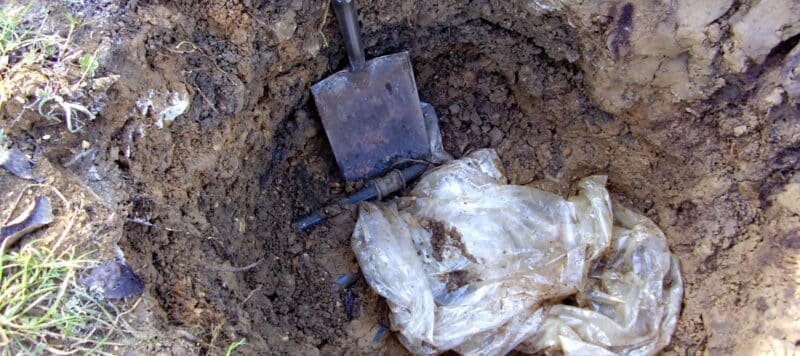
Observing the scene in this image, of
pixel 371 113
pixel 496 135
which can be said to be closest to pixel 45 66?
pixel 371 113

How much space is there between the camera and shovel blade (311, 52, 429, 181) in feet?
6.73

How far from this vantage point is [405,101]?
2.17 metres

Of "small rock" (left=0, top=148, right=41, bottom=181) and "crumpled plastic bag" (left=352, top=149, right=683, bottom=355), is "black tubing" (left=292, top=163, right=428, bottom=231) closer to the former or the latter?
"crumpled plastic bag" (left=352, top=149, right=683, bottom=355)

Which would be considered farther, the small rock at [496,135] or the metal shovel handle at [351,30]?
the small rock at [496,135]

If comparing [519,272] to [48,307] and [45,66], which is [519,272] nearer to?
[48,307]

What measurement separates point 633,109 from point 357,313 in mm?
1126

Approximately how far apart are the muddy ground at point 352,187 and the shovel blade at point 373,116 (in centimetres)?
6

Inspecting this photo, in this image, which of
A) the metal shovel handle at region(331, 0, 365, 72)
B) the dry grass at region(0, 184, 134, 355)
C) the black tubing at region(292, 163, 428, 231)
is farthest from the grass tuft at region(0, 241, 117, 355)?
the metal shovel handle at region(331, 0, 365, 72)

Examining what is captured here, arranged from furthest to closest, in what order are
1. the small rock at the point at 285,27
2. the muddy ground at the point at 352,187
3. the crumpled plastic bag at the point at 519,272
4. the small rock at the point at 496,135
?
the small rock at the point at 496,135 < the crumpled plastic bag at the point at 519,272 < the small rock at the point at 285,27 < the muddy ground at the point at 352,187

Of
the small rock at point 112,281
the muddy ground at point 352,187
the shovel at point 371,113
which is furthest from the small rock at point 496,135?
the small rock at point 112,281

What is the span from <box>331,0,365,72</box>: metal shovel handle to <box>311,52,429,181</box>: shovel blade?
0.17ft

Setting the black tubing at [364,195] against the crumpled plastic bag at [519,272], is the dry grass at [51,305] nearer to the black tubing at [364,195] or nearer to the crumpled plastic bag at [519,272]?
the black tubing at [364,195]

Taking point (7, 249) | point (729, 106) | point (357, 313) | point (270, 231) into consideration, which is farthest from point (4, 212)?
point (729, 106)

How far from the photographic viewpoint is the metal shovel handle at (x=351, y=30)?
6.00 ft
